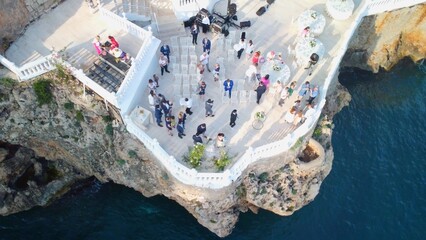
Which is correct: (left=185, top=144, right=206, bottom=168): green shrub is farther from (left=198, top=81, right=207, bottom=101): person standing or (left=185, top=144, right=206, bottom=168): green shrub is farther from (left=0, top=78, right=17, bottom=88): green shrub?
(left=0, top=78, right=17, bottom=88): green shrub

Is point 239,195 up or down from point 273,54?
down

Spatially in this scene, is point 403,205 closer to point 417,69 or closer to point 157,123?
point 417,69

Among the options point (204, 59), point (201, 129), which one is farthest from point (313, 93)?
point (201, 129)

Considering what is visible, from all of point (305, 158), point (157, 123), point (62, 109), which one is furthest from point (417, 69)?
point (62, 109)

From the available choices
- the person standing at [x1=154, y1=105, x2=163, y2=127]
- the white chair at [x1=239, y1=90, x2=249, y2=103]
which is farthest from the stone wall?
the white chair at [x1=239, y1=90, x2=249, y2=103]

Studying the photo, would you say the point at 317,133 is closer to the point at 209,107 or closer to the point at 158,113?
the point at 209,107

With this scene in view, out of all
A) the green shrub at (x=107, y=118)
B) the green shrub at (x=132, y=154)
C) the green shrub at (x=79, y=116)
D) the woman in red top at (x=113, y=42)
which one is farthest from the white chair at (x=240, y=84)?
the green shrub at (x=79, y=116)
